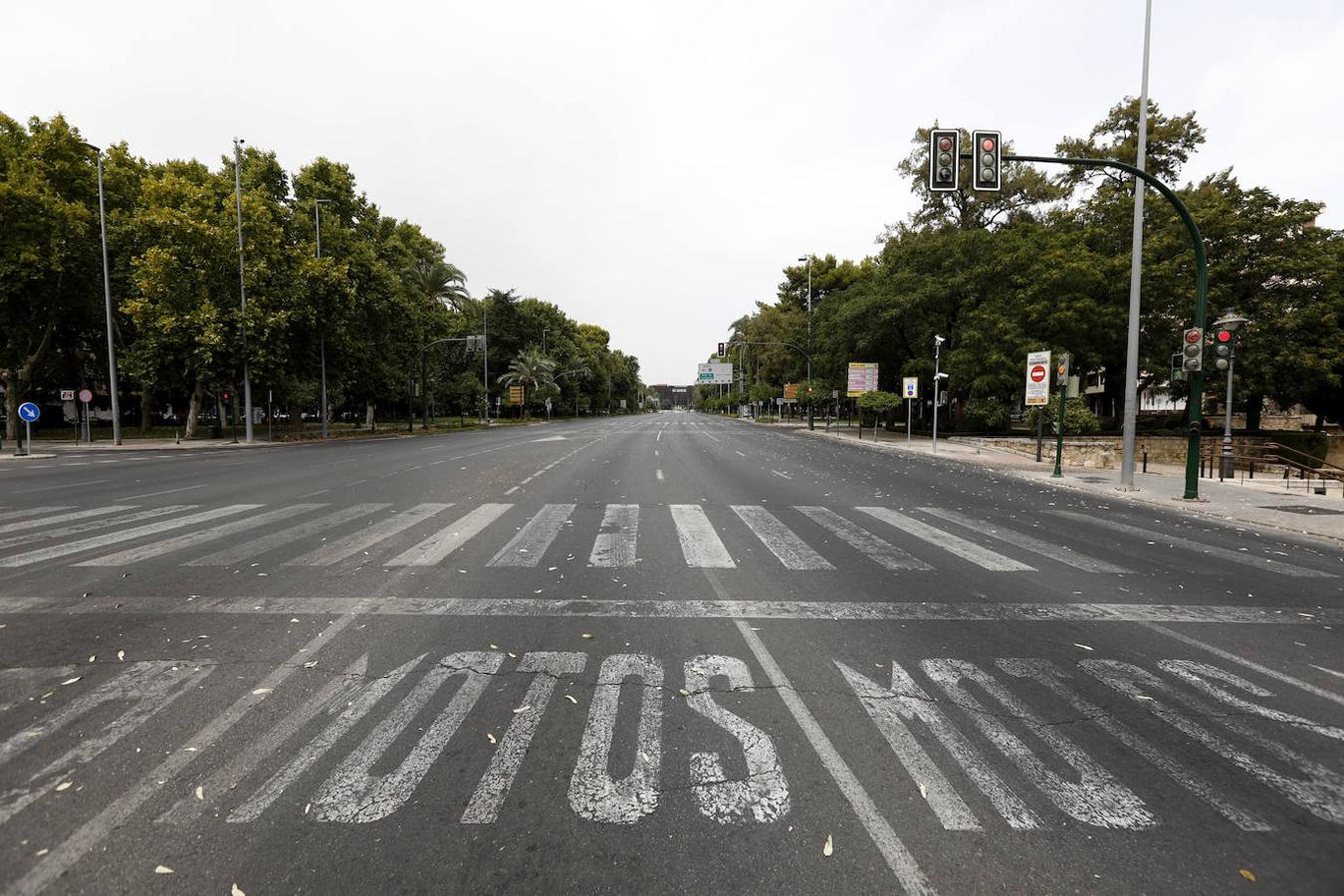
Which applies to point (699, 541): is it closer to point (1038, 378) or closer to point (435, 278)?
point (1038, 378)

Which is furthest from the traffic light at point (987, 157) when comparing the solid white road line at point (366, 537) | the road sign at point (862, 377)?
the road sign at point (862, 377)

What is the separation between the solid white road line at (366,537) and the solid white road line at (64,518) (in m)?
4.73

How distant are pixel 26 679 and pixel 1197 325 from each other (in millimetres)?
17900

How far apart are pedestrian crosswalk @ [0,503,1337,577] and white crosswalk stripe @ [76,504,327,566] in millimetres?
26

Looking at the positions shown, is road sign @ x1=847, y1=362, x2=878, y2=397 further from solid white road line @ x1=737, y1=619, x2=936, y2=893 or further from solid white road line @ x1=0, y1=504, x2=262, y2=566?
solid white road line @ x1=737, y1=619, x2=936, y2=893

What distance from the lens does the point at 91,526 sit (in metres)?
9.13

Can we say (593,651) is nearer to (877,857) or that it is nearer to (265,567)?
(877,857)

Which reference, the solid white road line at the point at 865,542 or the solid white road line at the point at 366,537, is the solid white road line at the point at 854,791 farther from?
the solid white road line at the point at 366,537

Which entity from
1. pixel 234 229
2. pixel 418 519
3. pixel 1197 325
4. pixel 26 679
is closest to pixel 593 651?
pixel 26 679

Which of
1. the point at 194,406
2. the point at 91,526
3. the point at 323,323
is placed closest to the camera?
the point at 91,526

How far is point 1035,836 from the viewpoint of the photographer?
266 cm

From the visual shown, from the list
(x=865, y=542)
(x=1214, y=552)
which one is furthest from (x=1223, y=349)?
(x=865, y=542)

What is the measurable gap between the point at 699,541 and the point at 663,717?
4.83 meters

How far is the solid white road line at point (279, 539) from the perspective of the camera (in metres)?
7.20
